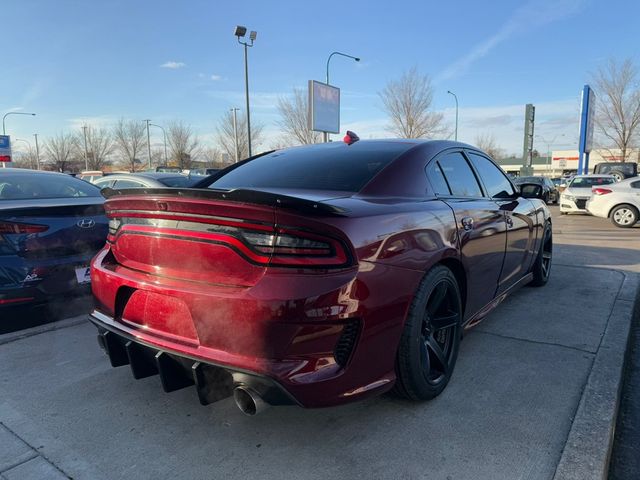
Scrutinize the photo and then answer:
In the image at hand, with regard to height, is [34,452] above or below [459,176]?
below

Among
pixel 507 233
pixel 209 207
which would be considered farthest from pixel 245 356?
pixel 507 233

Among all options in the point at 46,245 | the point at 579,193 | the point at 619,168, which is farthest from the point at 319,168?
the point at 619,168

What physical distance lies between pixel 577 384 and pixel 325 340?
187cm

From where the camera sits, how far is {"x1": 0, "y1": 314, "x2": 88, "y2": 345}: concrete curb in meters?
3.50

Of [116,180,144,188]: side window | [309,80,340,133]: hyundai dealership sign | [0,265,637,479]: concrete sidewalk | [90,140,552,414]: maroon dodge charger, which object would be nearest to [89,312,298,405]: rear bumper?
[90,140,552,414]: maroon dodge charger

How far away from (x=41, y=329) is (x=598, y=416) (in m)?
3.97

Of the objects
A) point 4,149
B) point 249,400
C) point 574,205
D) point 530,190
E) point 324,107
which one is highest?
point 324,107

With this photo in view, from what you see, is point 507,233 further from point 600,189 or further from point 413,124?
point 413,124

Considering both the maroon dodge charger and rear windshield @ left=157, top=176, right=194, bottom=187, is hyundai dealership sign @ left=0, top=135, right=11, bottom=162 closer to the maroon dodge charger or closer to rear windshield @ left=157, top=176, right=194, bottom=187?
rear windshield @ left=157, top=176, right=194, bottom=187

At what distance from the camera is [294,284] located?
1811 mm

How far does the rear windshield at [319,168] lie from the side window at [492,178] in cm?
98

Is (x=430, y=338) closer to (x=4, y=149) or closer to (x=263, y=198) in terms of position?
(x=263, y=198)

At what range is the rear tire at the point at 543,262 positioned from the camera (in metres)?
4.85

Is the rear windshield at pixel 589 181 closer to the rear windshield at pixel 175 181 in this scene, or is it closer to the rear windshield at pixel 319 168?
the rear windshield at pixel 175 181
